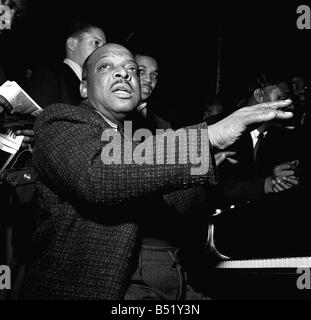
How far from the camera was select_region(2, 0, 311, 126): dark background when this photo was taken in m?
4.59

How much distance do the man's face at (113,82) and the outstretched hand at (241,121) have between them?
0.65 meters

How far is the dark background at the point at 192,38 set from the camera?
459 cm

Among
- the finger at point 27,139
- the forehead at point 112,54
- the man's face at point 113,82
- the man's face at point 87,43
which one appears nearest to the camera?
the man's face at point 113,82

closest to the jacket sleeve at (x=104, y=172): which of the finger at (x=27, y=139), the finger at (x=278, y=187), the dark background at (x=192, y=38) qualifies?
the finger at (x=27, y=139)

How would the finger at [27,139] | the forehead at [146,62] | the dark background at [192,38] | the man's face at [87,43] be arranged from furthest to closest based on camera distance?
the dark background at [192,38] < the forehead at [146,62] < the man's face at [87,43] < the finger at [27,139]

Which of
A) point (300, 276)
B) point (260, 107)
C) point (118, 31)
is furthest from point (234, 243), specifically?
point (118, 31)

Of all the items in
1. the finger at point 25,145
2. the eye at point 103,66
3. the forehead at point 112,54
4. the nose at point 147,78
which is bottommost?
the finger at point 25,145

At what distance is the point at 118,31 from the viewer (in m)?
5.15

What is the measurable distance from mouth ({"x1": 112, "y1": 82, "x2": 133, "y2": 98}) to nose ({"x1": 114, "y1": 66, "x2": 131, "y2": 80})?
0.05 m

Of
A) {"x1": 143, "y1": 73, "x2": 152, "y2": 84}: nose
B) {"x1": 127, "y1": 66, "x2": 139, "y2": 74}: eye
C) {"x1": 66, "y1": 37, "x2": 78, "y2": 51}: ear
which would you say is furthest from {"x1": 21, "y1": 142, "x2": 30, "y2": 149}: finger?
{"x1": 143, "y1": 73, "x2": 152, "y2": 84}: nose

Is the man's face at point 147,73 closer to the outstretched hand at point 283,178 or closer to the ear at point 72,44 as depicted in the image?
the ear at point 72,44

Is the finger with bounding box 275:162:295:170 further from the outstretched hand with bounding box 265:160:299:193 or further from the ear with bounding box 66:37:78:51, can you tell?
the ear with bounding box 66:37:78:51

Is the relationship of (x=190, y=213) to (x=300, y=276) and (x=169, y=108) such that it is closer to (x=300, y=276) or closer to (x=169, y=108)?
(x=300, y=276)

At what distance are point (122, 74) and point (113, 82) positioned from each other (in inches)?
2.8
